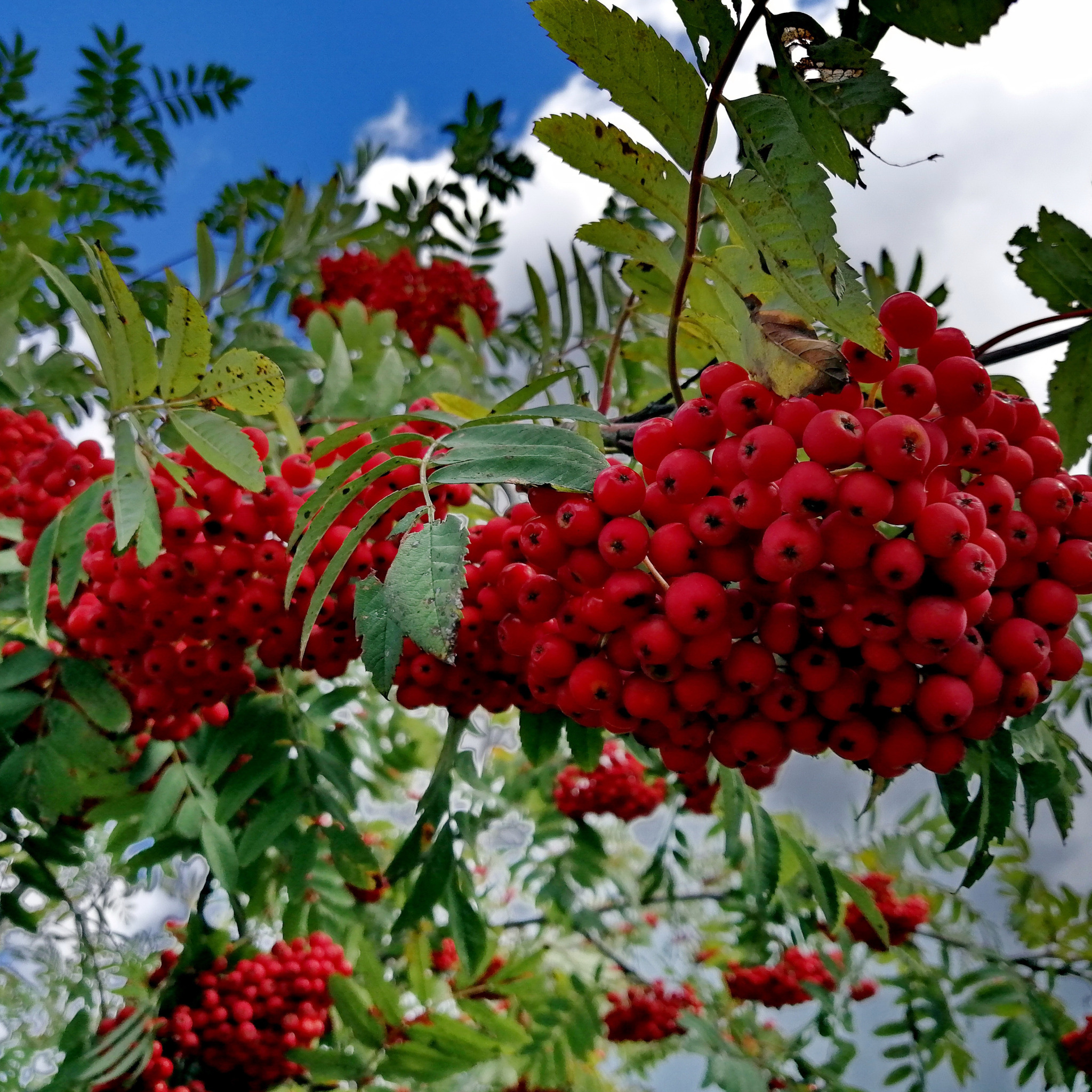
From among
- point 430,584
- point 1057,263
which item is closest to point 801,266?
point 430,584

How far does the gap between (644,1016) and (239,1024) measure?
6.70 feet

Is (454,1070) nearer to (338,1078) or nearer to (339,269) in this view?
(338,1078)

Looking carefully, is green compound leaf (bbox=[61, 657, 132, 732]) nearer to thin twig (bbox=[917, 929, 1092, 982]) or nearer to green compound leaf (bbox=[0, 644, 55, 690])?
green compound leaf (bbox=[0, 644, 55, 690])

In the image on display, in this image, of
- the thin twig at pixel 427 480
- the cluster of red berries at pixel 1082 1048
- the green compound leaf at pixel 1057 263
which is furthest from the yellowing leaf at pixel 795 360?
the cluster of red berries at pixel 1082 1048

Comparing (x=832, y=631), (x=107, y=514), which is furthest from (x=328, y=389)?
(x=832, y=631)

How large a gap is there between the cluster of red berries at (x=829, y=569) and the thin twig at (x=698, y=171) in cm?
14

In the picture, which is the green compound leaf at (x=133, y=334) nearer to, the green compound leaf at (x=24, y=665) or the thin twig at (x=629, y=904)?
the green compound leaf at (x=24, y=665)

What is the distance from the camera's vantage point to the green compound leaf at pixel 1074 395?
4.94 feet

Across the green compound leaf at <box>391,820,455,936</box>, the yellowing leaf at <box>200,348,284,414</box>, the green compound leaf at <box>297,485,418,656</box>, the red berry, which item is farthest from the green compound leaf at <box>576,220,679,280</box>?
the green compound leaf at <box>391,820,455,936</box>

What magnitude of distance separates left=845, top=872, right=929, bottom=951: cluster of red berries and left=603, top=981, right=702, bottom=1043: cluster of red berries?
86cm

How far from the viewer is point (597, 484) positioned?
3.73 ft

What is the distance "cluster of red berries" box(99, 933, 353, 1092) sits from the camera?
2.54m

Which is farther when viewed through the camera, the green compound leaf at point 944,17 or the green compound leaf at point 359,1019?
the green compound leaf at point 359,1019

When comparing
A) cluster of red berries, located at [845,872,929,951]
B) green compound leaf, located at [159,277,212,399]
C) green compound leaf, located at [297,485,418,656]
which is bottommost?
cluster of red berries, located at [845,872,929,951]
